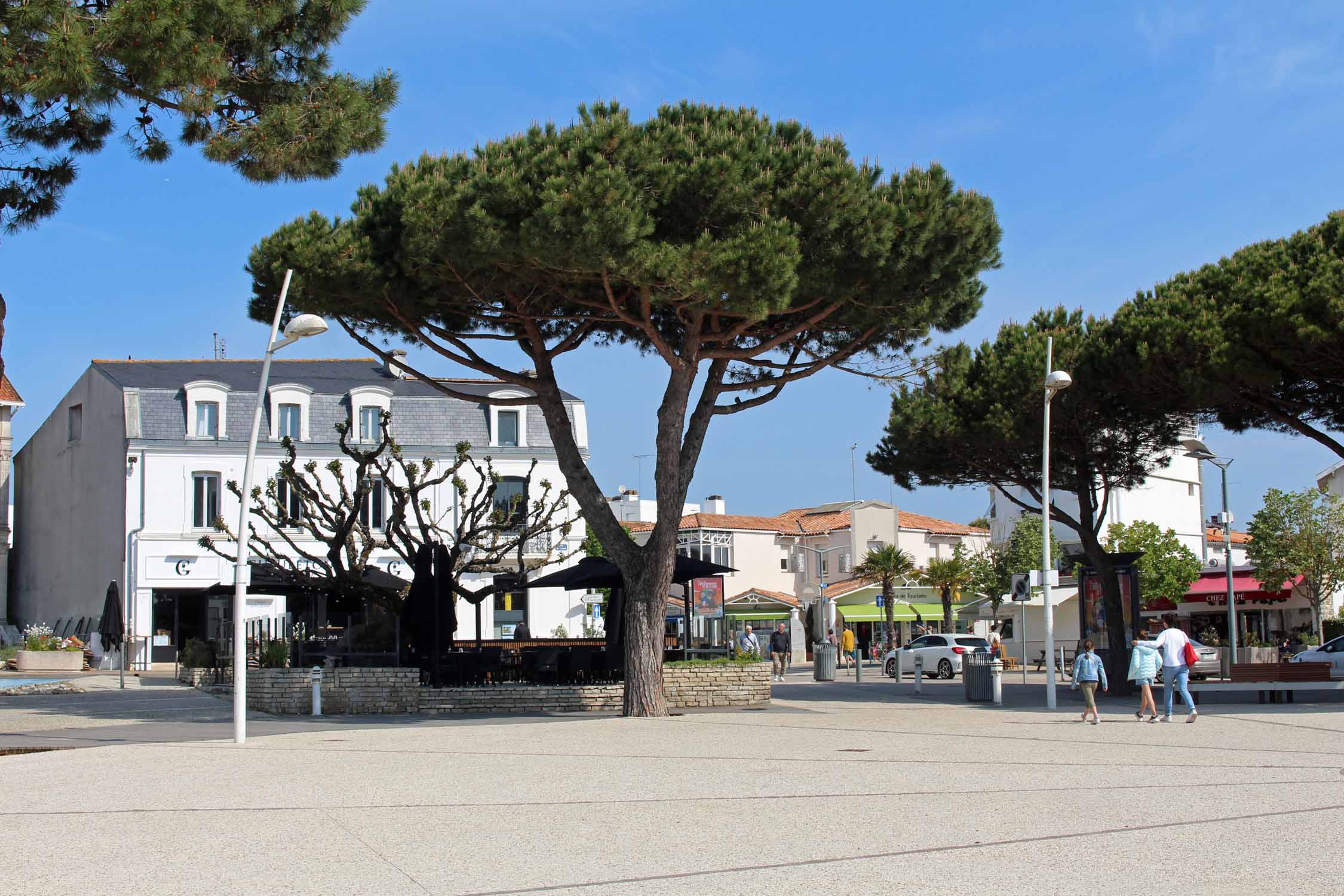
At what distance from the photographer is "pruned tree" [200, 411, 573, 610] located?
2556cm

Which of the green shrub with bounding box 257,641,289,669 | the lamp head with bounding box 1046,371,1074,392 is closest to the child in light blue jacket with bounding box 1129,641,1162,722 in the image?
the lamp head with bounding box 1046,371,1074,392

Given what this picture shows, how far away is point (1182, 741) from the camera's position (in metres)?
15.4

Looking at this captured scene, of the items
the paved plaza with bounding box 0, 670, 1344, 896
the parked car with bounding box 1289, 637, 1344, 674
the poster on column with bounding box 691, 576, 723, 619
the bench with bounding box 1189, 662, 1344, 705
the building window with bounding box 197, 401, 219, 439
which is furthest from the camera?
the building window with bounding box 197, 401, 219, 439

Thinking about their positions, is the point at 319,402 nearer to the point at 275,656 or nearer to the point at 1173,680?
the point at 275,656

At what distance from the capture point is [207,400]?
39.9m

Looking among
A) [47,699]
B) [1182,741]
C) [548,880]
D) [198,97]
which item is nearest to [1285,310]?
[1182,741]

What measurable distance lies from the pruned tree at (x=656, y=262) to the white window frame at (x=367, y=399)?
21.8m

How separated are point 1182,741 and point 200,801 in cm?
1118

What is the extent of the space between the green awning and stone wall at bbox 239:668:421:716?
34942 mm

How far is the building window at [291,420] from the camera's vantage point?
41.0 metres

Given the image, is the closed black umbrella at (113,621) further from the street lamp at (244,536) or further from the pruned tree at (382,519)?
the street lamp at (244,536)

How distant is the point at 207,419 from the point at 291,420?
2.56 meters

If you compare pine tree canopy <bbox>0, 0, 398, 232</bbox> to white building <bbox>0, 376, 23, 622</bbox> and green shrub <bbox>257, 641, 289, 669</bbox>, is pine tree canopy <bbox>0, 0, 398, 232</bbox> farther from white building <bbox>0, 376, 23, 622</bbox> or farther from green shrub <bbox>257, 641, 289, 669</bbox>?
white building <bbox>0, 376, 23, 622</bbox>

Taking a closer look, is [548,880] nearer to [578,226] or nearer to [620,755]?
[620,755]
